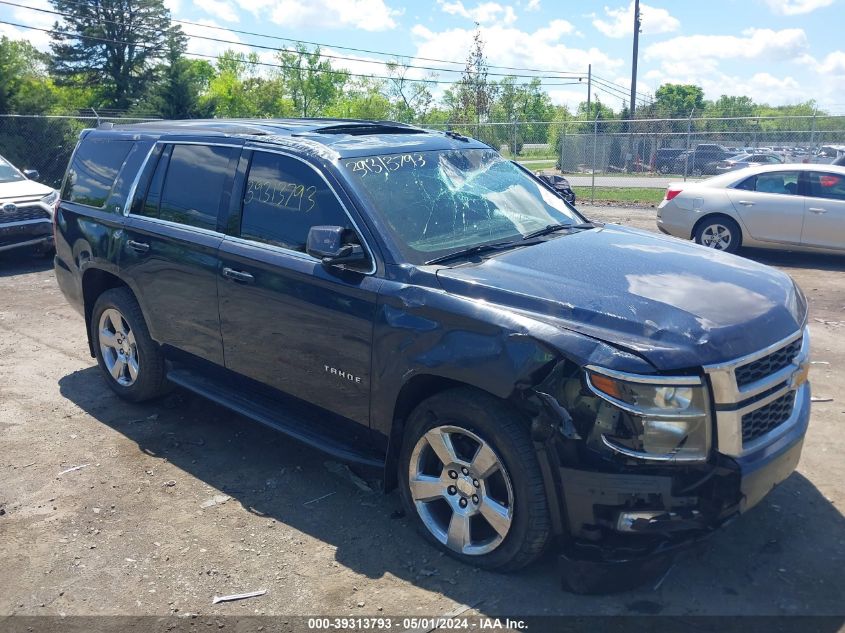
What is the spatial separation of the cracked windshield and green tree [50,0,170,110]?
51007 mm

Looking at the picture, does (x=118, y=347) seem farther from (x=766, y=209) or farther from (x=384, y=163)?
(x=766, y=209)

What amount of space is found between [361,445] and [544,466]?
3.89 ft

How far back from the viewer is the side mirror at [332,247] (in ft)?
12.4

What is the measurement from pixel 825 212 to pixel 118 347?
941cm

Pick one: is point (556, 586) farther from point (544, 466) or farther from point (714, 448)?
point (714, 448)

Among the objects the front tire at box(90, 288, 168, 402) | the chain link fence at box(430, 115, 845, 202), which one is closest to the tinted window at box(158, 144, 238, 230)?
the front tire at box(90, 288, 168, 402)

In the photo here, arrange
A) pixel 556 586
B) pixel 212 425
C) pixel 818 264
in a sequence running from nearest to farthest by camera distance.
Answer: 1. pixel 556 586
2. pixel 212 425
3. pixel 818 264

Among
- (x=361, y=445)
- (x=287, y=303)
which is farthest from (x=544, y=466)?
(x=287, y=303)

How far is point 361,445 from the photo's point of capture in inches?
158

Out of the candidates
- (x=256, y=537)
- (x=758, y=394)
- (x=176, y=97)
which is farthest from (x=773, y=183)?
(x=176, y=97)

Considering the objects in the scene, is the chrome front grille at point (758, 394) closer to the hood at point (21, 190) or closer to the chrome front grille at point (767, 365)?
the chrome front grille at point (767, 365)

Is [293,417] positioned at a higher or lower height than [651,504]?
lower

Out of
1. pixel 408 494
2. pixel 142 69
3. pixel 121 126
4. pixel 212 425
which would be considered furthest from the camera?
pixel 142 69

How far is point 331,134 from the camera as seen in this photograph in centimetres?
467
